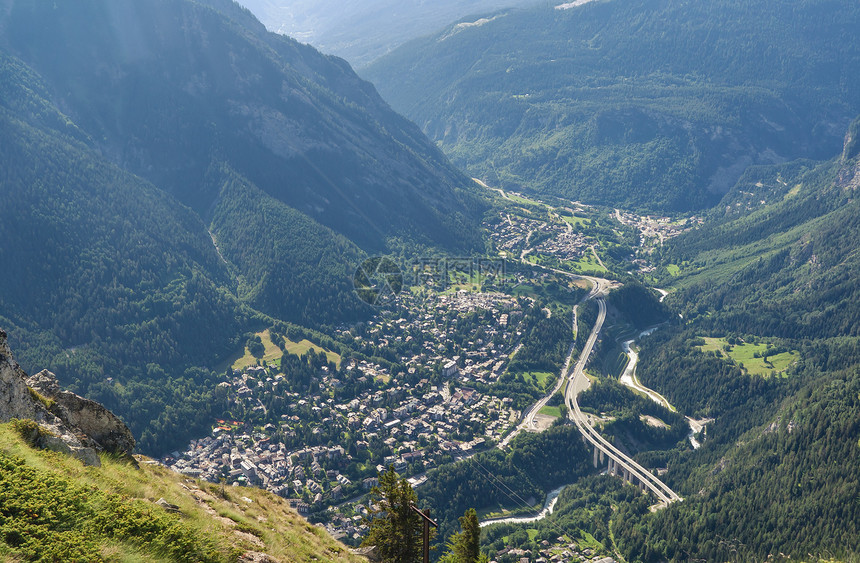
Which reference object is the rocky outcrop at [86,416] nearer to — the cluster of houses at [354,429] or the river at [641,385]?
the cluster of houses at [354,429]

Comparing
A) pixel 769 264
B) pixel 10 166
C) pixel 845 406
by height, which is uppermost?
pixel 10 166

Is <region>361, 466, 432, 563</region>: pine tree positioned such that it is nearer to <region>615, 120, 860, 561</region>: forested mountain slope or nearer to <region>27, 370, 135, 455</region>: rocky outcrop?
<region>27, 370, 135, 455</region>: rocky outcrop

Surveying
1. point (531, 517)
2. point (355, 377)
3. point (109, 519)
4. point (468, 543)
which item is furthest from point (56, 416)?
point (355, 377)

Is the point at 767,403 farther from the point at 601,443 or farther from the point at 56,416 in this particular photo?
the point at 56,416

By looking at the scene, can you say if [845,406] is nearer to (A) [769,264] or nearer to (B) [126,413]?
(A) [769,264]

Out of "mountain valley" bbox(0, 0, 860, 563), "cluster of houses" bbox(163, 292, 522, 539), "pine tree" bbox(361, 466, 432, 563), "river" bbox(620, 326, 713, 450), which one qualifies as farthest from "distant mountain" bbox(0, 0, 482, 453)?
"pine tree" bbox(361, 466, 432, 563)

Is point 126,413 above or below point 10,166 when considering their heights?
below

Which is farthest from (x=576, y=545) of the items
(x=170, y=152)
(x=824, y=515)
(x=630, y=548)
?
(x=170, y=152)
